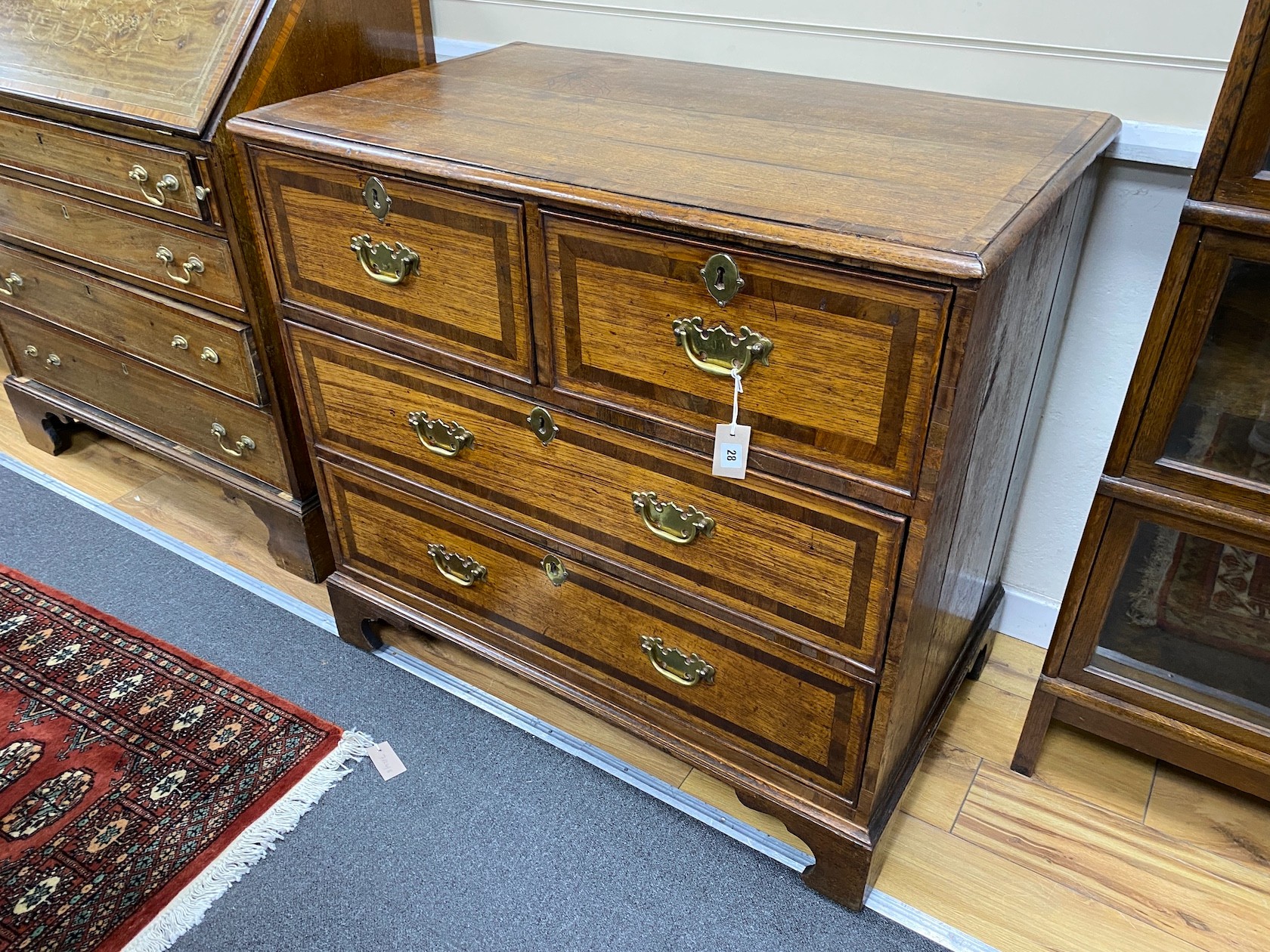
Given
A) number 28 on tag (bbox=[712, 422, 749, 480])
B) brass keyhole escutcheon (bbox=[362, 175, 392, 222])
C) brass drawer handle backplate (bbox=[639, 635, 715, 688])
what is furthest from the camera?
brass drawer handle backplate (bbox=[639, 635, 715, 688])

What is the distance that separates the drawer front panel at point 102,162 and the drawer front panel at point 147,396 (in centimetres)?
34

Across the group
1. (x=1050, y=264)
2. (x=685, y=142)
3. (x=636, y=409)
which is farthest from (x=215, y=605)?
(x=1050, y=264)

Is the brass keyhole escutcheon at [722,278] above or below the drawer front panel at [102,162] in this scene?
above

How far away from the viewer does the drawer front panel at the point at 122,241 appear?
1.50 m

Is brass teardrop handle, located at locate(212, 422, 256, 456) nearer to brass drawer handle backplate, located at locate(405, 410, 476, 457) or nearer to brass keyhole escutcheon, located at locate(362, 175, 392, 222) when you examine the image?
brass drawer handle backplate, located at locate(405, 410, 476, 457)

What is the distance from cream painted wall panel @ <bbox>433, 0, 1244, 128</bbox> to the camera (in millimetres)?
1163

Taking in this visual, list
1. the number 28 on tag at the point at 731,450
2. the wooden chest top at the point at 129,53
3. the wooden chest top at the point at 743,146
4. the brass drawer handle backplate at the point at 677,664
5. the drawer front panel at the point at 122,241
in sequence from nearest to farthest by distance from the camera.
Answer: the wooden chest top at the point at 743,146 < the number 28 on tag at the point at 731,450 < the brass drawer handle backplate at the point at 677,664 < the wooden chest top at the point at 129,53 < the drawer front panel at the point at 122,241

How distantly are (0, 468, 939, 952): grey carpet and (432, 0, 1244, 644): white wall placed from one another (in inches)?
28.1

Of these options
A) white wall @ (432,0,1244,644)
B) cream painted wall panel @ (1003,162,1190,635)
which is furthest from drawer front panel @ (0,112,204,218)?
cream painted wall panel @ (1003,162,1190,635)

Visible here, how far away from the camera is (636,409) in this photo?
1067 millimetres

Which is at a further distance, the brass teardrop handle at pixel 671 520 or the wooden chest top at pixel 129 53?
the wooden chest top at pixel 129 53

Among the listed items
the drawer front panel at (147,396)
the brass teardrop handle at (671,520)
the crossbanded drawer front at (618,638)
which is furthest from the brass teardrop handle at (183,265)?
the brass teardrop handle at (671,520)

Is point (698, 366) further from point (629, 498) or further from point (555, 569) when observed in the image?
point (555, 569)

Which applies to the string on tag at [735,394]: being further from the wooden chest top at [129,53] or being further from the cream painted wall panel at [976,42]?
the wooden chest top at [129,53]
